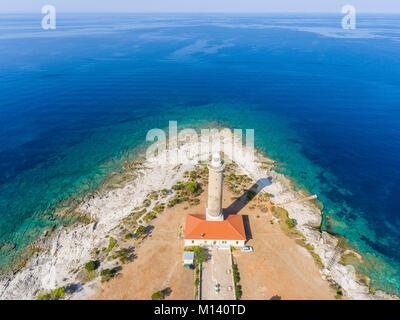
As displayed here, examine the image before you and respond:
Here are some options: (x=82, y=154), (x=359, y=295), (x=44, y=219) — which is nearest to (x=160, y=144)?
(x=82, y=154)

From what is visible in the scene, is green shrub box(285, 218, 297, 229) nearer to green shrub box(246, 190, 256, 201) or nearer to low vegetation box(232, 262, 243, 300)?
green shrub box(246, 190, 256, 201)

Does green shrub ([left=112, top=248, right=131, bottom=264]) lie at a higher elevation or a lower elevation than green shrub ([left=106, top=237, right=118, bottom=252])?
lower

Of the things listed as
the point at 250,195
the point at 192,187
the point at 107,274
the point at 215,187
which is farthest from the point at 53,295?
the point at 250,195

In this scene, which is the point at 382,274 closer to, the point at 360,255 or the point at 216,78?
the point at 360,255

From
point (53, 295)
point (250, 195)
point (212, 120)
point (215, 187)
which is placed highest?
point (212, 120)

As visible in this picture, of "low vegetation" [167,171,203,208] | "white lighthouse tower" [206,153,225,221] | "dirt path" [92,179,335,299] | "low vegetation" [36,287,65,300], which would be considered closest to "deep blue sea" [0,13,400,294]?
"dirt path" [92,179,335,299]

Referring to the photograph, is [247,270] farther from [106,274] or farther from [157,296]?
[106,274]
